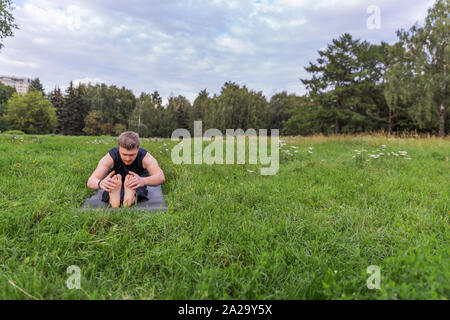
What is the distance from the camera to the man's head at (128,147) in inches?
119

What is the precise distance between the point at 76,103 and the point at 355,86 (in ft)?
161

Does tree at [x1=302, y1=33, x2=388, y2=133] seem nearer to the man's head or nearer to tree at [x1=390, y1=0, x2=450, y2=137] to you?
tree at [x1=390, y1=0, x2=450, y2=137]

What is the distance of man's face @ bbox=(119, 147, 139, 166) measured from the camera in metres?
3.09

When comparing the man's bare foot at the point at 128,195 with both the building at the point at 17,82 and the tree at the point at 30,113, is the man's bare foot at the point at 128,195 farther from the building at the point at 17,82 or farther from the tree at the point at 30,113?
the building at the point at 17,82

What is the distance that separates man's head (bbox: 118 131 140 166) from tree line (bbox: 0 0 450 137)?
25251mm

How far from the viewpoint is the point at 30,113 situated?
39469mm

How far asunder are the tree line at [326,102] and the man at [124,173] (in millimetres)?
25118

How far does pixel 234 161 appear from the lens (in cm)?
564

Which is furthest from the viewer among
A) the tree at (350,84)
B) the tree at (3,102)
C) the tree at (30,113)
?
the tree at (3,102)

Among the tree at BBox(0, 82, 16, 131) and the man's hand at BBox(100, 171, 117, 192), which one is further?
the tree at BBox(0, 82, 16, 131)

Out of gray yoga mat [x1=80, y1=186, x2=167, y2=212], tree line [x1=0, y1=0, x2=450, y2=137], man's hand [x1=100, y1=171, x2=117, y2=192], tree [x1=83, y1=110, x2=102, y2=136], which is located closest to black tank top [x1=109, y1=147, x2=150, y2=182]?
gray yoga mat [x1=80, y1=186, x2=167, y2=212]

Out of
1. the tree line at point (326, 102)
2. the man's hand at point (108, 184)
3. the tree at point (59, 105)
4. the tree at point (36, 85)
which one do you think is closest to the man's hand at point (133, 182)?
the man's hand at point (108, 184)

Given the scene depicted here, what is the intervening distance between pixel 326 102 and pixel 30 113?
1904 inches
